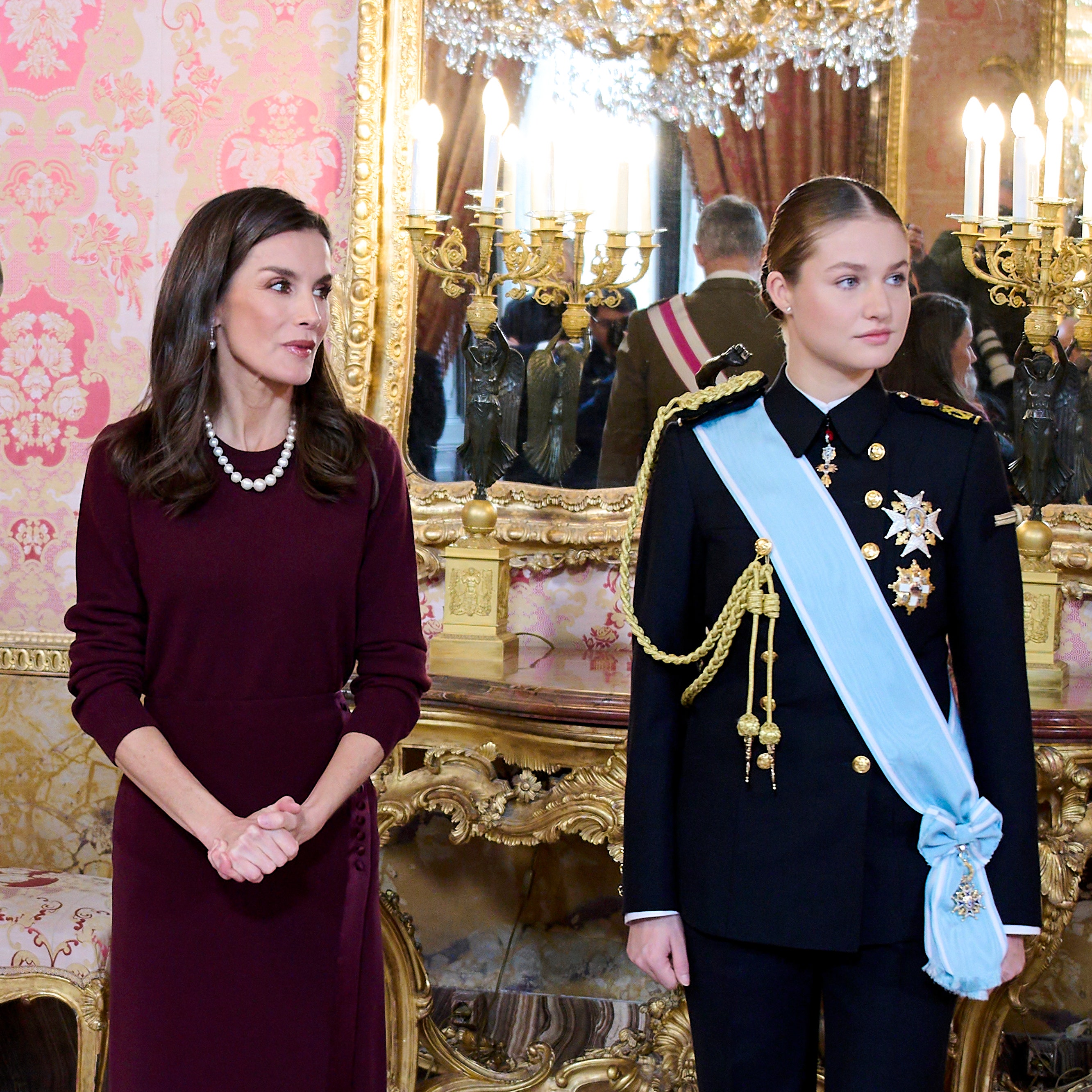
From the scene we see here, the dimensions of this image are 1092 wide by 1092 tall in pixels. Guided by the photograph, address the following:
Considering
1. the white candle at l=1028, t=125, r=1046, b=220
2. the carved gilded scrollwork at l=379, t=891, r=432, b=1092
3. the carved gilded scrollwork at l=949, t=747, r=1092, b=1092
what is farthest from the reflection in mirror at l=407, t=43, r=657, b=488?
the carved gilded scrollwork at l=949, t=747, r=1092, b=1092

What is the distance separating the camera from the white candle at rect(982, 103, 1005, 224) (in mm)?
2432

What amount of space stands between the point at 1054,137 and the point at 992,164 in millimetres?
118

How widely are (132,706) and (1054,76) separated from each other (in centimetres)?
211

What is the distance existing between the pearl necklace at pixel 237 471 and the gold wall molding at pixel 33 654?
150 cm

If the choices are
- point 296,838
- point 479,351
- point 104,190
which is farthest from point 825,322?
point 104,190

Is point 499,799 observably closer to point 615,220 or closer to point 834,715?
point 834,715

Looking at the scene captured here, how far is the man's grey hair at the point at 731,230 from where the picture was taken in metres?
2.63

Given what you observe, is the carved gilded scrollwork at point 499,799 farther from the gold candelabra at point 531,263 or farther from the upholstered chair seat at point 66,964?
the gold candelabra at point 531,263

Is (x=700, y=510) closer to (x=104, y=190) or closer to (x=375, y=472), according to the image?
(x=375, y=472)

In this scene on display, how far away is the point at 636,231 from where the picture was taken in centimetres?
257

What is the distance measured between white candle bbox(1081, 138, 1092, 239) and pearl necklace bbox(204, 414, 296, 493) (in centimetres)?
159

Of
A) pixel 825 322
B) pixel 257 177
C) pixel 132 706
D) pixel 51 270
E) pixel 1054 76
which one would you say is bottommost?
pixel 132 706

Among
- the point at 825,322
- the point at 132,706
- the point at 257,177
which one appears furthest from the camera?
the point at 257,177

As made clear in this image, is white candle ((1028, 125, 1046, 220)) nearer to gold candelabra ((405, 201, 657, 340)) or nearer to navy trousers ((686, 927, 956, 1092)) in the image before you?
gold candelabra ((405, 201, 657, 340))
